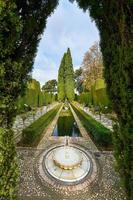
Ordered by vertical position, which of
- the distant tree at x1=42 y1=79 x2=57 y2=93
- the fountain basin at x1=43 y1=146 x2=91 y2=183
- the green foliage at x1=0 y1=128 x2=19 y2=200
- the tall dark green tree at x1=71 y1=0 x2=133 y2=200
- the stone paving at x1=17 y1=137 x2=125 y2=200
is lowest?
the stone paving at x1=17 y1=137 x2=125 y2=200

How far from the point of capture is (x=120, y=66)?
173 inches

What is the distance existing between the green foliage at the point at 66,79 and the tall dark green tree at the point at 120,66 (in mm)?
49438

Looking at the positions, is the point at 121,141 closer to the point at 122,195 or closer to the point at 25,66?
the point at 122,195

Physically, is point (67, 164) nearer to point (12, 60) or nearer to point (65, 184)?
point (65, 184)

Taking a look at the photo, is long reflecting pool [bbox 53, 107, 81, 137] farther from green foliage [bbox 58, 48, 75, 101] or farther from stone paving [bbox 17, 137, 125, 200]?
green foliage [bbox 58, 48, 75, 101]

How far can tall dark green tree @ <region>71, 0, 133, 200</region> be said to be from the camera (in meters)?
4.31

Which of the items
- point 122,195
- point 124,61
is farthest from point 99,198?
point 124,61

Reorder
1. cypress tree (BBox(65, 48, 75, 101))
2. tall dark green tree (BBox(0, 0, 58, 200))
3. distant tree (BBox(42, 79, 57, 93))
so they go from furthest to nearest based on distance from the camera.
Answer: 1. distant tree (BBox(42, 79, 57, 93))
2. cypress tree (BBox(65, 48, 75, 101))
3. tall dark green tree (BBox(0, 0, 58, 200))

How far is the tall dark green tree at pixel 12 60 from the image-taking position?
3752mm

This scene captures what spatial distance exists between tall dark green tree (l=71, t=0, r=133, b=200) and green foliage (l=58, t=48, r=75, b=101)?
49.4 metres

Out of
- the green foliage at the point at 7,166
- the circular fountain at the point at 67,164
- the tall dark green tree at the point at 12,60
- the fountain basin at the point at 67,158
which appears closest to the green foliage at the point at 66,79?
the fountain basin at the point at 67,158

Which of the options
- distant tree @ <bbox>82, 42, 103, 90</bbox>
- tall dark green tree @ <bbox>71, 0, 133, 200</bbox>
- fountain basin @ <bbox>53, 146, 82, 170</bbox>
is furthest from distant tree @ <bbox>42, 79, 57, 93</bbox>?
tall dark green tree @ <bbox>71, 0, 133, 200</bbox>

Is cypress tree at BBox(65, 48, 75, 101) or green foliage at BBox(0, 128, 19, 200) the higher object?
cypress tree at BBox(65, 48, 75, 101)

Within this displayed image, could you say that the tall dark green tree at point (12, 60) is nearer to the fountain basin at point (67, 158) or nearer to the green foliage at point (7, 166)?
the green foliage at point (7, 166)
